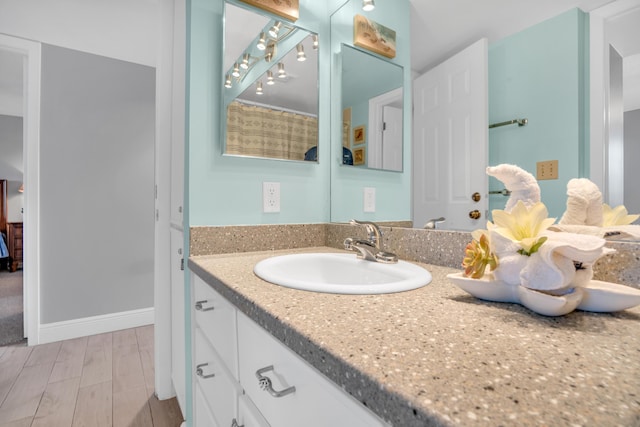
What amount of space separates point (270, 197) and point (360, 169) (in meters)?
0.43

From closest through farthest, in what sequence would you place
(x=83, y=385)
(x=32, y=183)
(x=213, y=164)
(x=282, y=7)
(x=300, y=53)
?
(x=213, y=164), (x=282, y=7), (x=300, y=53), (x=83, y=385), (x=32, y=183)

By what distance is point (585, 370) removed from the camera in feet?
1.05

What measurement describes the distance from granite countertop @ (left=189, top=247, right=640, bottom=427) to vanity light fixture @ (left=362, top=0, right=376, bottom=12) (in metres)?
1.31

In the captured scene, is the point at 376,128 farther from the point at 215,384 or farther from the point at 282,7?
the point at 215,384

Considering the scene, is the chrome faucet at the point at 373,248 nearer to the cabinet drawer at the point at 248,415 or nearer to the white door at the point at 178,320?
the cabinet drawer at the point at 248,415

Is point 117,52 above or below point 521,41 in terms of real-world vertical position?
above

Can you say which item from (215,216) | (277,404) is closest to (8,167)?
(215,216)

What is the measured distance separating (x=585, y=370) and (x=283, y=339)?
36 centimetres

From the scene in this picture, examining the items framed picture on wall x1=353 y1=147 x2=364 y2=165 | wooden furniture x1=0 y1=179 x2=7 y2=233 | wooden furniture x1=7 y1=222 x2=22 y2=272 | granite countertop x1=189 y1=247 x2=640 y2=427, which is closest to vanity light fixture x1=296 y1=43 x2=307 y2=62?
framed picture on wall x1=353 y1=147 x2=364 y2=165

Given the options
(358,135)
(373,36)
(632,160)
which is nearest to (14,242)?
(358,135)

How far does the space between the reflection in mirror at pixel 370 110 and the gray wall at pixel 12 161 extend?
212 inches

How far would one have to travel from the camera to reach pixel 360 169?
144 cm

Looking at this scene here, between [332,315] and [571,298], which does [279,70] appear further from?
[571,298]

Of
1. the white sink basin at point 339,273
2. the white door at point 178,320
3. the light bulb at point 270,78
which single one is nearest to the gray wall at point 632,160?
the white sink basin at point 339,273
